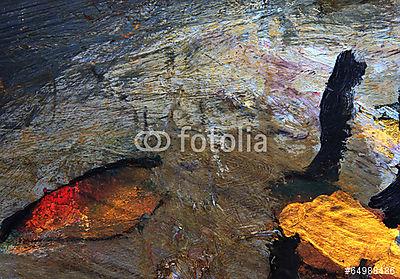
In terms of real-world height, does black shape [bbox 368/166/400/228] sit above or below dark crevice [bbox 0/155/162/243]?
below

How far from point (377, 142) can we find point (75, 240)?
1530 mm

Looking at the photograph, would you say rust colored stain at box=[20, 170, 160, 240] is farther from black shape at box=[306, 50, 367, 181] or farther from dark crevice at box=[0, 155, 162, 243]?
black shape at box=[306, 50, 367, 181]

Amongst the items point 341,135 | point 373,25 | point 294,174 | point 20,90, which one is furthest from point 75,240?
point 373,25

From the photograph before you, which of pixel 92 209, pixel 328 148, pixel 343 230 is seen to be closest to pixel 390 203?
pixel 343 230

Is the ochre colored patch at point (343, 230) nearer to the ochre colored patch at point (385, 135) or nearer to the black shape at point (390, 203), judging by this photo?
the black shape at point (390, 203)

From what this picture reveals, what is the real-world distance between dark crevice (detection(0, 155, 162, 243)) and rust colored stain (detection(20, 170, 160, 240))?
20 millimetres

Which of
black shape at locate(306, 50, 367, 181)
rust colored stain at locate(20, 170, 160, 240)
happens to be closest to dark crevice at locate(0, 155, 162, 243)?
rust colored stain at locate(20, 170, 160, 240)

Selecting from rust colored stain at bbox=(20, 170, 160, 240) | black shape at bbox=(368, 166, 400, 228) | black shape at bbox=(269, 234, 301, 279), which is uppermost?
rust colored stain at bbox=(20, 170, 160, 240)

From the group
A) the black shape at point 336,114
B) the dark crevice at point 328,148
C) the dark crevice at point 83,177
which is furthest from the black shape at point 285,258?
the dark crevice at point 83,177

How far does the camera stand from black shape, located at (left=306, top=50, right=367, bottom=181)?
2215mm

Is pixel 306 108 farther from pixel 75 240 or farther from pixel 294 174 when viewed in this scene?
pixel 75 240

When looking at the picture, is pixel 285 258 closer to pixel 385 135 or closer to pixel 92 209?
pixel 385 135

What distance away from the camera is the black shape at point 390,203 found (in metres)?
2.12

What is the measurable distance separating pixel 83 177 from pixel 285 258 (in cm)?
103
